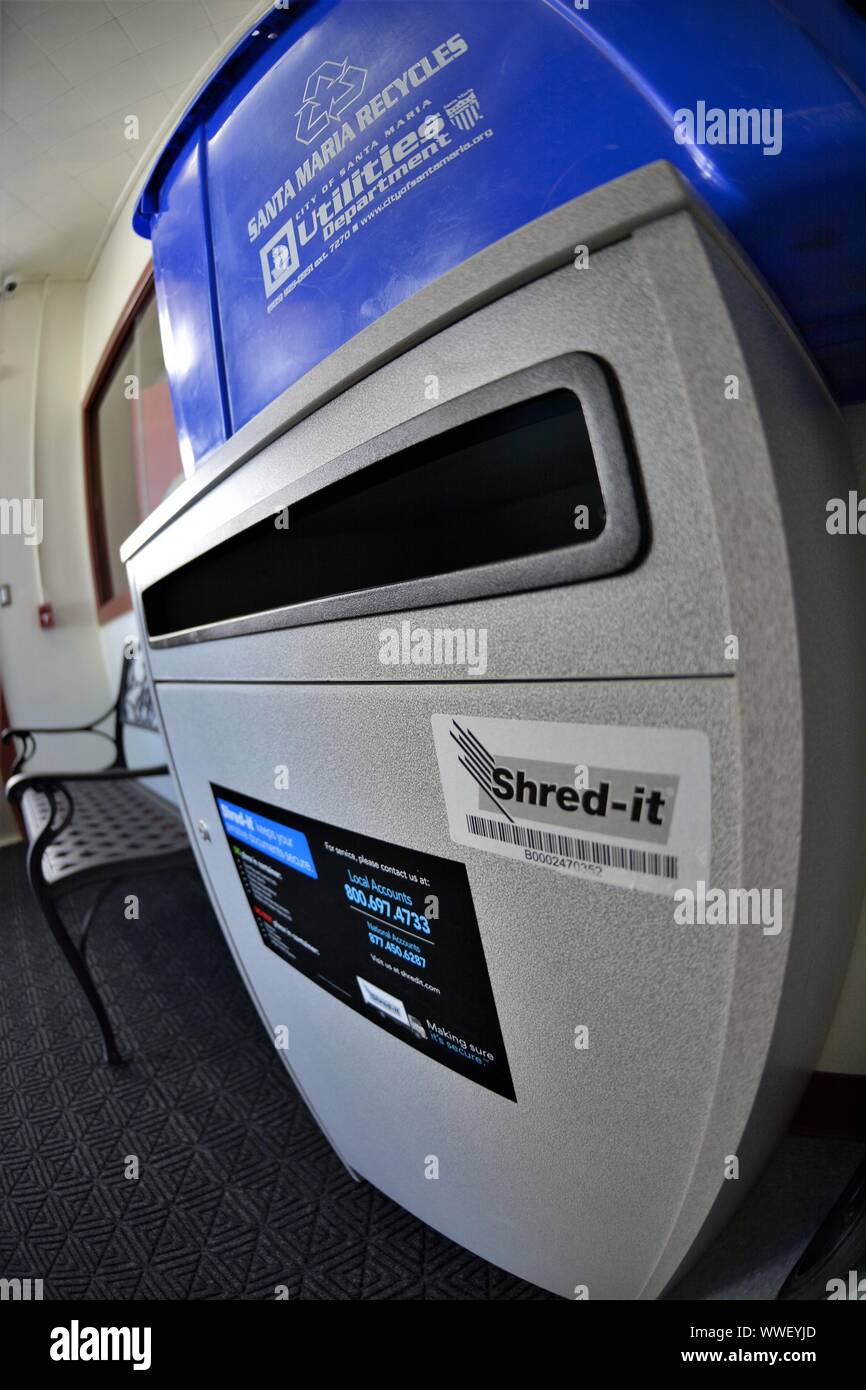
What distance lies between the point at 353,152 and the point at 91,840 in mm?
1753

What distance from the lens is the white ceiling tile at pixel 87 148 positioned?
1548 millimetres

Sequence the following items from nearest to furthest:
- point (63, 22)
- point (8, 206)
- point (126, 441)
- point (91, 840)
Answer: point (63, 22)
point (91, 840)
point (8, 206)
point (126, 441)

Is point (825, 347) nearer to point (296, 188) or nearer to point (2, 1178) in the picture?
point (296, 188)

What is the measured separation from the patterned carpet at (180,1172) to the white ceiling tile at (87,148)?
2.35 m

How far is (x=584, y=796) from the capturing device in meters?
0.43

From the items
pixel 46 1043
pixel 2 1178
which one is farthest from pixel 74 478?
pixel 2 1178

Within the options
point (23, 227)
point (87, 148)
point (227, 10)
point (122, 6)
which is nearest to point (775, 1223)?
point (227, 10)

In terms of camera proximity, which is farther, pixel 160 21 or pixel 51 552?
pixel 51 552

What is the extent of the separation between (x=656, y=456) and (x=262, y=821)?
26.6 inches

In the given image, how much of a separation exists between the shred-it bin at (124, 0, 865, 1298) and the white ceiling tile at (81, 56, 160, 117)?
0.83 m

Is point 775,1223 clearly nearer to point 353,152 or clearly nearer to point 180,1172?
point 180,1172

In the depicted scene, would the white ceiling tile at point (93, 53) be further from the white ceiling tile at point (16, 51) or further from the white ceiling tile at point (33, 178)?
the white ceiling tile at point (33, 178)

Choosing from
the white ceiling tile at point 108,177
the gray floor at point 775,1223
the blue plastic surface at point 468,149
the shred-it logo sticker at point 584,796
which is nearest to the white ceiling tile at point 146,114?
the white ceiling tile at point 108,177

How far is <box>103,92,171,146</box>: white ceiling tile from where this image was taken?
1254 millimetres
